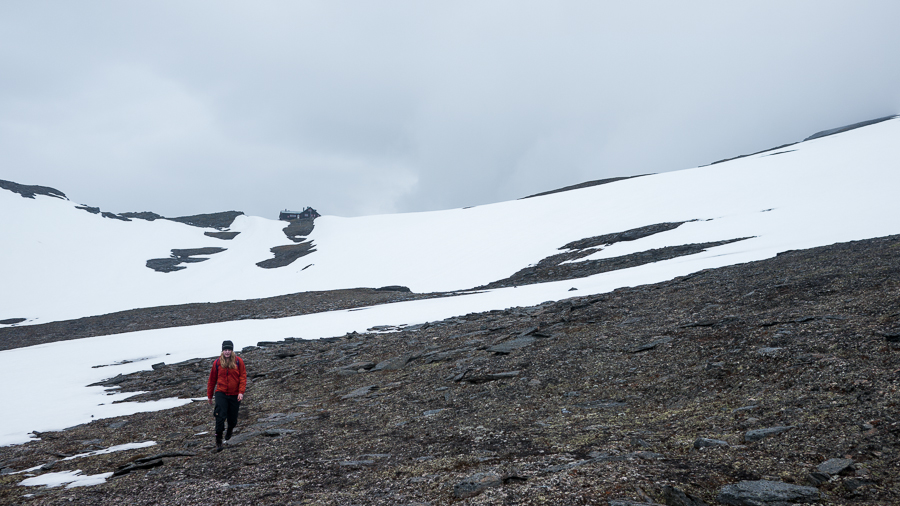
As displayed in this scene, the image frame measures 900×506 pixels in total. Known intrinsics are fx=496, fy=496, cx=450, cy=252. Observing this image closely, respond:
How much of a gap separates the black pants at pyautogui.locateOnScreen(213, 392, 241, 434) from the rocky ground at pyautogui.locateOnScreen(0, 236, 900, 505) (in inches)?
20.5

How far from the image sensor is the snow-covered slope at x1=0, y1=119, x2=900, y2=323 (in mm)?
34938

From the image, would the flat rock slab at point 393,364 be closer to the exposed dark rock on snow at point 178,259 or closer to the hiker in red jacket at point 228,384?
the hiker in red jacket at point 228,384

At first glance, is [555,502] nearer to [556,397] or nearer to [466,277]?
[556,397]

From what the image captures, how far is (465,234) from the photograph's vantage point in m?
62.6

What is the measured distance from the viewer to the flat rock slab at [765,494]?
218 inches

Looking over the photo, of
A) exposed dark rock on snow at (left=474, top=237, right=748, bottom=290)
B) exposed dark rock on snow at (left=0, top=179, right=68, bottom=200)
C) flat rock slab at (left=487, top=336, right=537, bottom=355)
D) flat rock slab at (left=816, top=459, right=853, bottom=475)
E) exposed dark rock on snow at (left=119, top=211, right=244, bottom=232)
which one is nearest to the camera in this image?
flat rock slab at (left=816, top=459, right=853, bottom=475)

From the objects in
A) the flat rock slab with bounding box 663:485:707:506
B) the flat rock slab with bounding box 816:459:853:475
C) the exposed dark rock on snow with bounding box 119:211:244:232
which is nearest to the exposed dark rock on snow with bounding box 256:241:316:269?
the exposed dark rock on snow with bounding box 119:211:244:232

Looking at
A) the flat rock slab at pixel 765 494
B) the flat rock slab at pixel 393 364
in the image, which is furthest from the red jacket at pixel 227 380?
the flat rock slab at pixel 765 494

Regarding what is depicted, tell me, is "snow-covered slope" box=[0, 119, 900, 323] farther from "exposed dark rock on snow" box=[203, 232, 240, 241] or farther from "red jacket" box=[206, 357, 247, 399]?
"red jacket" box=[206, 357, 247, 399]

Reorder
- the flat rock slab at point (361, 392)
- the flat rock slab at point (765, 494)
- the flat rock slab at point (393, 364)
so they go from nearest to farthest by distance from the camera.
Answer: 1. the flat rock slab at point (765, 494)
2. the flat rock slab at point (361, 392)
3. the flat rock slab at point (393, 364)

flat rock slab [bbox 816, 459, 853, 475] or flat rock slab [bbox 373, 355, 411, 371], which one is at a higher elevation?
flat rock slab [bbox 373, 355, 411, 371]

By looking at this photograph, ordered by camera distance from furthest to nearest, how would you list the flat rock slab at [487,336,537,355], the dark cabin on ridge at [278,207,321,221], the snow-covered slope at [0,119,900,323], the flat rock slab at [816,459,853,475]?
the dark cabin on ridge at [278,207,321,221]
the snow-covered slope at [0,119,900,323]
the flat rock slab at [487,336,537,355]
the flat rock slab at [816,459,853,475]

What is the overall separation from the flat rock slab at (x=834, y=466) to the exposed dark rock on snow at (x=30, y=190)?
402 feet

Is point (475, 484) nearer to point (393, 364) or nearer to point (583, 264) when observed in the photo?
point (393, 364)
